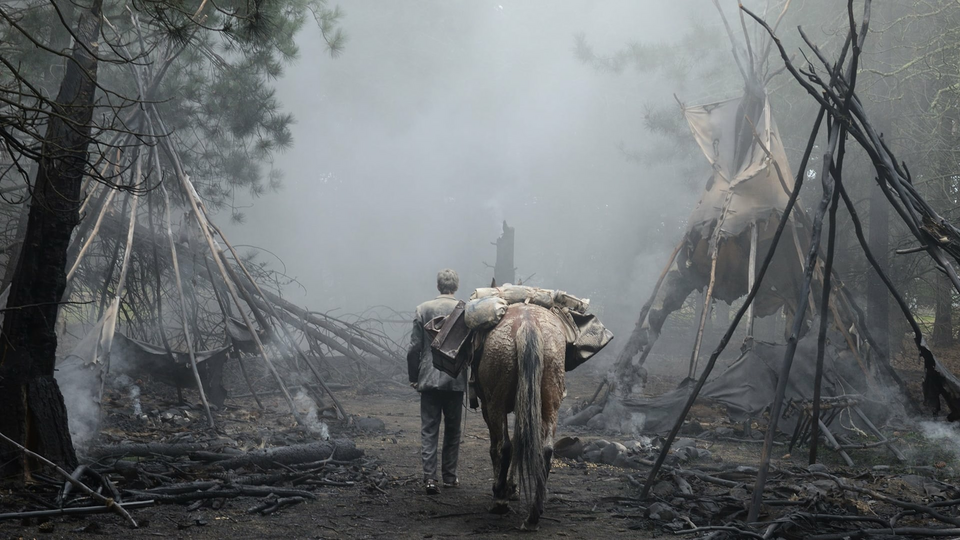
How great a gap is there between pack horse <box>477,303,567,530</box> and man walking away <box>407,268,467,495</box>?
0.55 m

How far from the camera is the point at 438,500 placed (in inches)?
210

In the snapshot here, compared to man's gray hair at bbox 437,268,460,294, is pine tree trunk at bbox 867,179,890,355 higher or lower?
Answer: higher

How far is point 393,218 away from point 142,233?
82.0ft

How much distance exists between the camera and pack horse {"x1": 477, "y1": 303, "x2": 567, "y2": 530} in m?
4.51

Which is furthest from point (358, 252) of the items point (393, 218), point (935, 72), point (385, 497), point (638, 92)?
point (385, 497)

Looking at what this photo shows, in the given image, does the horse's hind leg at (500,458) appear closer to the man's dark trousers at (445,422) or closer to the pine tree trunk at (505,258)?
the man's dark trousers at (445,422)

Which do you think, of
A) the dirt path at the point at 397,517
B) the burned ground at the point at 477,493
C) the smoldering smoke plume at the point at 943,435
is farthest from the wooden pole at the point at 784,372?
the smoldering smoke plume at the point at 943,435

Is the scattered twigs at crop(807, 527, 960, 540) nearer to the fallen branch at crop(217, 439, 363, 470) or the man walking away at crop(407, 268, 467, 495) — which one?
the man walking away at crop(407, 268, 467, 495)

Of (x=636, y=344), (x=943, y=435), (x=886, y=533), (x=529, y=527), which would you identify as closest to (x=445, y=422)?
(x=529, y=527)

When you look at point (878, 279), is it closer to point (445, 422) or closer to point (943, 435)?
point (943, 435)

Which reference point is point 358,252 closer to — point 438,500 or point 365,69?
point 365,69

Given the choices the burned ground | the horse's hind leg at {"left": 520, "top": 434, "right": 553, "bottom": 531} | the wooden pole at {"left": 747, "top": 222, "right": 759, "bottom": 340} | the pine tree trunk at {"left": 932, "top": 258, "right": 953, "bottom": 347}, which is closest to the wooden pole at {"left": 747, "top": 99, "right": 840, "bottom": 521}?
the burned ground

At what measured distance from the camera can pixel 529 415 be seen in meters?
4.57

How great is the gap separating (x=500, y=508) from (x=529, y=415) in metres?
0.80
